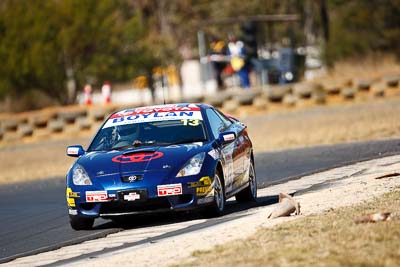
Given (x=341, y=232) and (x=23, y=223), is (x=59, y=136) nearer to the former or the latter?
(x=23, y=223)

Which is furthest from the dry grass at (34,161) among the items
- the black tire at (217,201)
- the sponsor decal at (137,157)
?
the black tire at (217,201)

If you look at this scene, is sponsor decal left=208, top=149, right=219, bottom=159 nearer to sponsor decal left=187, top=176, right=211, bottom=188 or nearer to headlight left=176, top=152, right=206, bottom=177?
headlight left=176, top=152, right=206, bottom=177

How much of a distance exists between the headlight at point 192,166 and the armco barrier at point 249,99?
19.9 meters

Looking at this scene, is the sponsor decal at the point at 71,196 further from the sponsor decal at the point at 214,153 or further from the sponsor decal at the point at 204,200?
the sponsor decal at the point at 214,153

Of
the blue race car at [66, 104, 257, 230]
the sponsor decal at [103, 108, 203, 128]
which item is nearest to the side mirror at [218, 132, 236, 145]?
the blue race car at [66, 104, 257, 230]

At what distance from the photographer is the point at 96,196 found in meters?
11.7

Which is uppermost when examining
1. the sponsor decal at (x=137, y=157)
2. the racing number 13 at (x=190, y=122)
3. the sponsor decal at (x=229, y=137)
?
the racing number 13 at (x=190, y=122)

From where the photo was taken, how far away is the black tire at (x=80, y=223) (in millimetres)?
12023

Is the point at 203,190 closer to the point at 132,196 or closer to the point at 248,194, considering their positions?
the point at 132,196

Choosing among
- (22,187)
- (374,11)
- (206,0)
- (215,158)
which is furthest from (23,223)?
(206,0)

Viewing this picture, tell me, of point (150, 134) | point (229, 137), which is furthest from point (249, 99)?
point (229, 137)

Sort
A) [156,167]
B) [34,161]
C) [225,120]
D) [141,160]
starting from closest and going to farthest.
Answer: [156,167] → [141,160] → [225,120] → [34,161]

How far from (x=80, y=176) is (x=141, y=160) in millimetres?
673

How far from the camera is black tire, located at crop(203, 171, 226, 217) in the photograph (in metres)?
11.8
